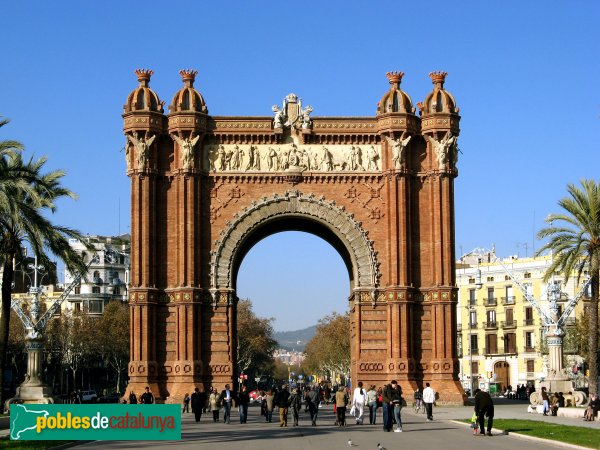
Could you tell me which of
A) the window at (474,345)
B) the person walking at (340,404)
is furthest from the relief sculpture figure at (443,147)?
the window at (474,345)

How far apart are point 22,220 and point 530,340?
6967 centimetres

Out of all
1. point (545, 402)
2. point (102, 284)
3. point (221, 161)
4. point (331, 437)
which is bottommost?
point (331, 437)

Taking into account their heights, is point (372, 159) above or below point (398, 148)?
below

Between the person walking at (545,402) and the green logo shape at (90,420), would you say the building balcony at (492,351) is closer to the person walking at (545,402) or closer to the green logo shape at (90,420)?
the person walking at (545,402)

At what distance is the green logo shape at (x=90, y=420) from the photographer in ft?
90.0

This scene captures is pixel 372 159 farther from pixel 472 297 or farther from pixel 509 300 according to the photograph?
pixel 472 297

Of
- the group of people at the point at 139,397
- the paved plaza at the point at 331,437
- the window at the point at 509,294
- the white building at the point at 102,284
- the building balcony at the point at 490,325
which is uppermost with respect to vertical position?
the white building at the point at 102,284

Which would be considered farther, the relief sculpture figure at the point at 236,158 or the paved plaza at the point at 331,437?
the relief sculpture figure at the point at 236,158

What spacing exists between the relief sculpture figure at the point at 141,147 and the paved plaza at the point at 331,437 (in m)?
14.9

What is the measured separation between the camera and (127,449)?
29000mm

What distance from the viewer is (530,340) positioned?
99.9m

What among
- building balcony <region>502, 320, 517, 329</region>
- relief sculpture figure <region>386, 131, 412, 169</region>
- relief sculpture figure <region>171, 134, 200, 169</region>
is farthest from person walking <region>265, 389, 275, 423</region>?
building balcony <region>502, 320, 517, 329</region>

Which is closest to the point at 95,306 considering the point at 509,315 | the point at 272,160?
the point at 509,315

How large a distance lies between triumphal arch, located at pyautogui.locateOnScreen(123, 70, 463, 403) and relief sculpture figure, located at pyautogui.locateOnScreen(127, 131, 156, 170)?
0.05 meters
